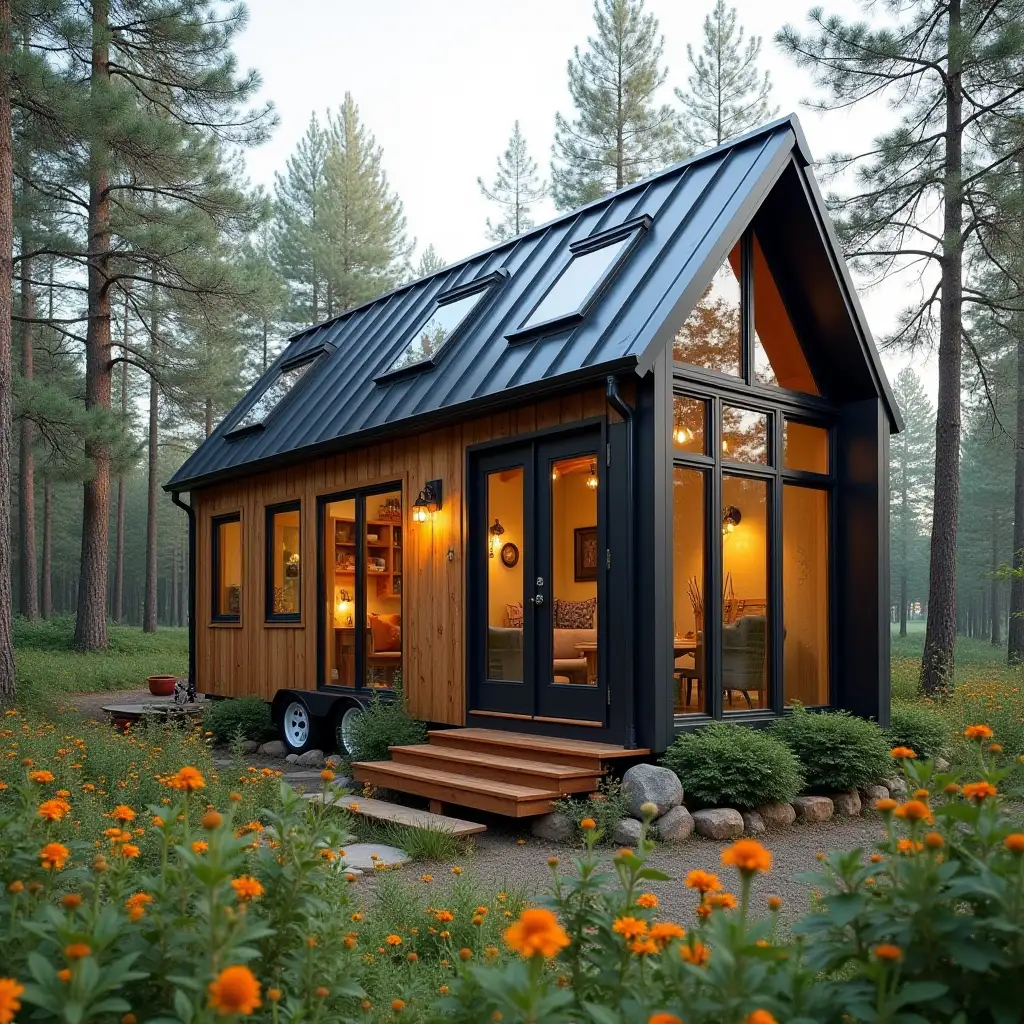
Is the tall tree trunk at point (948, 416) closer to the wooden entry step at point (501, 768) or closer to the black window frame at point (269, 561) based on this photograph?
the wooden entry step at point (501, 768)

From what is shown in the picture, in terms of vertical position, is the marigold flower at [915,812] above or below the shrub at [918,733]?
above

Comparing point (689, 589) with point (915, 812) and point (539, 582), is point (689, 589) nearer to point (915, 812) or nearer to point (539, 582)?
point (539, 582)

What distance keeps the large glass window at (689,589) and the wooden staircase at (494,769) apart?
0.82 meters

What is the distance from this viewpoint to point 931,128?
44.9 ft

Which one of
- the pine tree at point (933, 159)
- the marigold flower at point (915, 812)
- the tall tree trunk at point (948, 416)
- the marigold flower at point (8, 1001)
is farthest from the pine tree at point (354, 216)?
the marigold flower at point (8, 1001)

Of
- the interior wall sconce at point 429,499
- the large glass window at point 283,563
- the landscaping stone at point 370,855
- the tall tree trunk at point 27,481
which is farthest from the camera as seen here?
the tall tree trunk at point 27,481

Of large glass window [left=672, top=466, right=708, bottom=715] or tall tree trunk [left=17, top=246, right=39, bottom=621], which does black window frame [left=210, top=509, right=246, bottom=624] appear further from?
tall tree trunk [left=17, top=246, right=39, bottom=621]

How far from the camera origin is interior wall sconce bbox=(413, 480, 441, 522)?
8758 mm

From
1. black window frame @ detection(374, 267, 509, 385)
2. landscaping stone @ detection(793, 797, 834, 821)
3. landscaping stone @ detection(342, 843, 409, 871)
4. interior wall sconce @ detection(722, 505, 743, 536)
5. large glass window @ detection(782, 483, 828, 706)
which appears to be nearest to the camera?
landscaping stone @ detection(342, 843, 409, 871)

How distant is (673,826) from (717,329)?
3887 millimetres

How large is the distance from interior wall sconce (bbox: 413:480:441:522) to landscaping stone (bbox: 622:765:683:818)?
3.24 m

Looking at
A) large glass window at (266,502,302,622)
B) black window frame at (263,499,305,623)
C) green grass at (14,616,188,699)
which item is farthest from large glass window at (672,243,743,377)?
green grass at (14,616,188,699)

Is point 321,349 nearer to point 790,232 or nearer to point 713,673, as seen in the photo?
point 790,232

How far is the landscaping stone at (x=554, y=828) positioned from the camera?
6367 mm
